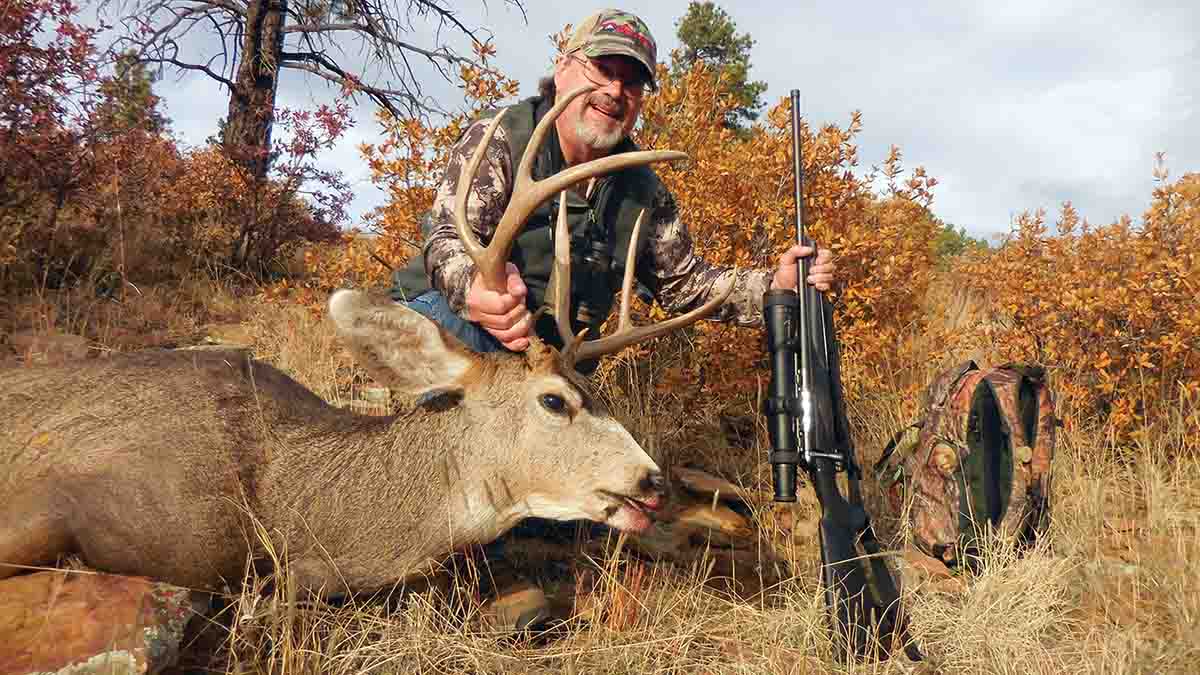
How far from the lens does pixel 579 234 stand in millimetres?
3828

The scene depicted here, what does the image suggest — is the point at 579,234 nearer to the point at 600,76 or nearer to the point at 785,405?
the point at 600,76

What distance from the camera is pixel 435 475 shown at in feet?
8.75

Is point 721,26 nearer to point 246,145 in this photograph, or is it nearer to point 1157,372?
point 246,145

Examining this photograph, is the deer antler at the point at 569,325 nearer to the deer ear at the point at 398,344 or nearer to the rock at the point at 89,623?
the deer ear at the point at 398,344

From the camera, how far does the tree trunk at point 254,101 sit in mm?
8336

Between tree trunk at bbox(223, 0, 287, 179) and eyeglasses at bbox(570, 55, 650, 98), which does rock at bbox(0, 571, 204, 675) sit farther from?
tree trunk at bbox(223, 0, 287, 179)

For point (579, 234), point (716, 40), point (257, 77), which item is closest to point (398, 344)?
point (579, 234)

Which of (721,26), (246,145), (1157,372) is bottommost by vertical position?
(1157,372)

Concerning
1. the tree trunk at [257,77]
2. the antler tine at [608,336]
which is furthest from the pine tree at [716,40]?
the antler tine at [608,336]

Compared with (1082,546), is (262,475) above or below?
above

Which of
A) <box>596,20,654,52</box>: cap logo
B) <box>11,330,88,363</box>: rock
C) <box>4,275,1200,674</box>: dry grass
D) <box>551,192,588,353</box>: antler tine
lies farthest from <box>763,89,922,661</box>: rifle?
<box>11,330,88,363</box>: rock

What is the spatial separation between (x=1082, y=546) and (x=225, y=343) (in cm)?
563

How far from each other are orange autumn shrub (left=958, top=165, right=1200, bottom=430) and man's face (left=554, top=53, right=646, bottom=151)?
2818mm

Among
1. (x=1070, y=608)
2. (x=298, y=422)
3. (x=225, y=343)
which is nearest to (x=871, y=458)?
(x=1070, y=608)
